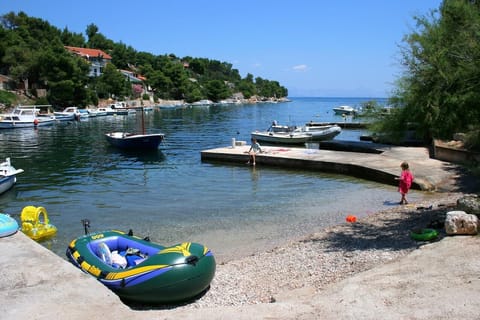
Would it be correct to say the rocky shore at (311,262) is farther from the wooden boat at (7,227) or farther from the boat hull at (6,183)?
the boat hull at (6,183)

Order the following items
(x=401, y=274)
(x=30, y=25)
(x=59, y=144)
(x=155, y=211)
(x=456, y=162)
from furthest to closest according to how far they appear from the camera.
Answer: (x=30, y=25)
(x=59, y=144)
(x=456, y=162)
(x=155, y=211)
(x=401, y=274)

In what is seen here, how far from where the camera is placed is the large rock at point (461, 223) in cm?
838

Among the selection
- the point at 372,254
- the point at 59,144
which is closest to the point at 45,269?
the point at 372,254

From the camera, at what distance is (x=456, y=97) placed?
9.19 m

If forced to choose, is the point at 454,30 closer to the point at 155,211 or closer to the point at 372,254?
the point at 372,254

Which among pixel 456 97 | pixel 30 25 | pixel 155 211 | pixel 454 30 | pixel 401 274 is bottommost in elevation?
pixel 155 211

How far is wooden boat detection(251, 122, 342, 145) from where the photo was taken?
37.7 m

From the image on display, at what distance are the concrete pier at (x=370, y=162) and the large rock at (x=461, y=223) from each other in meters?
9.30

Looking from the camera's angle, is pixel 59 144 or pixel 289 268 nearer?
pixel 289 268

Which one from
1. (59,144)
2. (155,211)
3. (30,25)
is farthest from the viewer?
(30,25)

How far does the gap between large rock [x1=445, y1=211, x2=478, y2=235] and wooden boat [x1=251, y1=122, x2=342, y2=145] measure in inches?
1146

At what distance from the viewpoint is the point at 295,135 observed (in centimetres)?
3775

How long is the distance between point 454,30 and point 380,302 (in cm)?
683

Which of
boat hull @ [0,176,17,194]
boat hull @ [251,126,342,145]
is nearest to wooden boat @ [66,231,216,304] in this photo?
boat hull @ [0,176,17,194]
